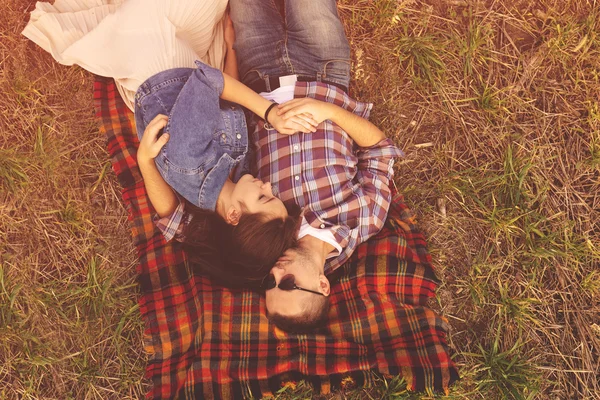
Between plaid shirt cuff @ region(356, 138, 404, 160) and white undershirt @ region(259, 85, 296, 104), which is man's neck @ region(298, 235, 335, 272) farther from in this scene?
white undershirt @ region(259, 85, 296, 104)

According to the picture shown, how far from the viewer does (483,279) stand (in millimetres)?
3098

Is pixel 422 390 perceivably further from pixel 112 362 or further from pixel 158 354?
pixel 112 362

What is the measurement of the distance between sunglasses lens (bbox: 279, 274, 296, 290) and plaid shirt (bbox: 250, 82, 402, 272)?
0.39m

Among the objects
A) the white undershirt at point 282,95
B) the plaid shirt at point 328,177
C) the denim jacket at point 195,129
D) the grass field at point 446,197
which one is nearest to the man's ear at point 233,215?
the denim jacket at point 195,129

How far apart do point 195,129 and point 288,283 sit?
104cm

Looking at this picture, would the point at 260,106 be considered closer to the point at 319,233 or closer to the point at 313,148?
the point at 313,148

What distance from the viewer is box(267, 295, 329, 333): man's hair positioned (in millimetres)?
2648

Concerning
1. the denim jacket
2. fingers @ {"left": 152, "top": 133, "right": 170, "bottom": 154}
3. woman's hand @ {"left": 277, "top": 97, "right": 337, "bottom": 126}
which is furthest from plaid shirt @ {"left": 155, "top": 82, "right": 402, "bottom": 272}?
fingers @ {"left": 152, "top": 133, "right": 170, "bottom": 154}

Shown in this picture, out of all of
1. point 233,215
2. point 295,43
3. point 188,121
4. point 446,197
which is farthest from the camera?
point 446,197

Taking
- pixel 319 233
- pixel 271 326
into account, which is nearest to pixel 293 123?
pixel 319 233

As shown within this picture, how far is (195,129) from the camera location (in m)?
2.56

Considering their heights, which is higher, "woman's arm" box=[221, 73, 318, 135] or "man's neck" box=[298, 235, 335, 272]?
"woman's arm" box=[221, 73, 318, 135]

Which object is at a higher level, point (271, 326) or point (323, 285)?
point (323, 285)

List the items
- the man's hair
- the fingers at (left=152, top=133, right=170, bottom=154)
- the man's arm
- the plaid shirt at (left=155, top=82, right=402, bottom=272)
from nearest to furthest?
the fingers at (left=152, top=133, right=170, bottom=154)
the man's hair
the man's arm
the plaid shirt at (left=155, top=82, right=402, bottom=272)
